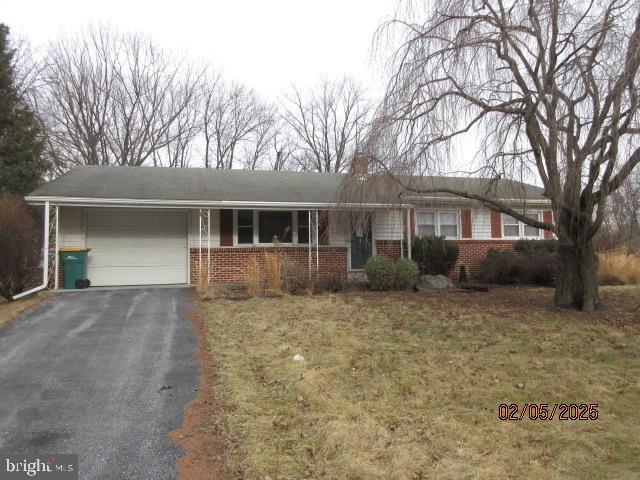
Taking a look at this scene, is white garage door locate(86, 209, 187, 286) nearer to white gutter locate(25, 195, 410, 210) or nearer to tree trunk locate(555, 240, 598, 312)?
white gutter locate(25, 195, 410, 210)

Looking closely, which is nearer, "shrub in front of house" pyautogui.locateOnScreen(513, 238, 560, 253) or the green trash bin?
the green trash bin

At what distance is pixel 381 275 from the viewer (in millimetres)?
11508

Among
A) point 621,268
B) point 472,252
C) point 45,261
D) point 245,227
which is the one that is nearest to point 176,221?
point 245,227

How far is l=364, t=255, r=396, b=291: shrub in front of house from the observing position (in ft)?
37.8

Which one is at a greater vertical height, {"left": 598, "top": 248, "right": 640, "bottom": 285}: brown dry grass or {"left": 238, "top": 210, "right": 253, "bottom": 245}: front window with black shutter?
{"left": 238, "top": 210, "right": 253, "bottom": 245}: front window with black shutter

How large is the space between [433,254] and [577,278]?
5.51 metres

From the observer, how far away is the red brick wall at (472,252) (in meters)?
14.9

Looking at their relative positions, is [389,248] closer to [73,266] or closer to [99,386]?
[73,266]

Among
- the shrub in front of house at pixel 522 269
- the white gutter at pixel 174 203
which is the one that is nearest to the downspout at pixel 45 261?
the white gutter at pixel 174 203

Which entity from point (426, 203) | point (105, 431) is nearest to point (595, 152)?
point (426, 203)

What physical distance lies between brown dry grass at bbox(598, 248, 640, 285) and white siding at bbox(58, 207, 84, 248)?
1526 centimetres
